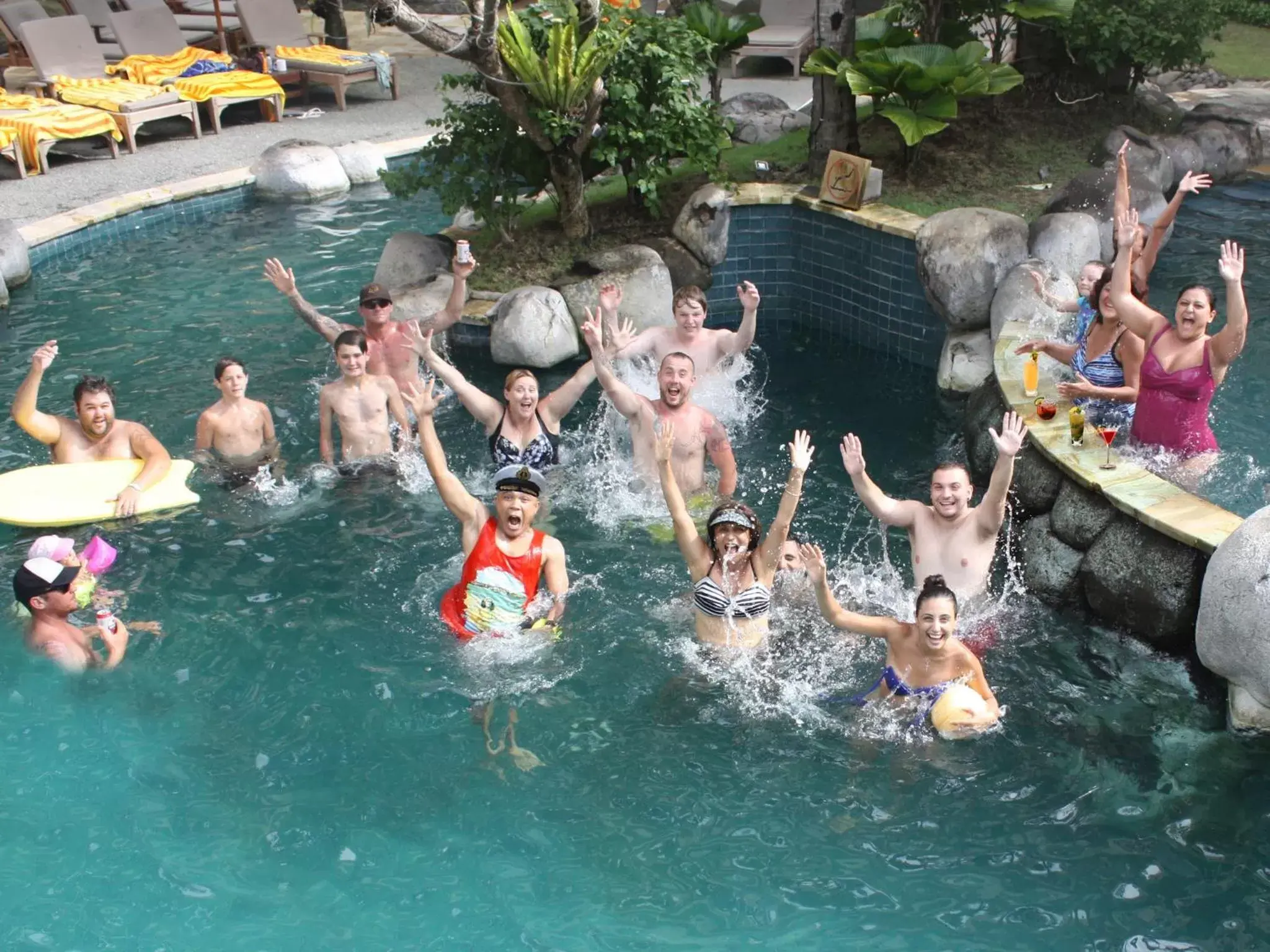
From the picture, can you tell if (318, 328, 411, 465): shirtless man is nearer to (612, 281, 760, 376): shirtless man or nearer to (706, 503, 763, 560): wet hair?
(612, 281, 760, 376): shirtless man

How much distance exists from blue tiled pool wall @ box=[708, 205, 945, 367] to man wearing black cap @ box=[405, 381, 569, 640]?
4.85m

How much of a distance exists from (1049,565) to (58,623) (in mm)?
5125

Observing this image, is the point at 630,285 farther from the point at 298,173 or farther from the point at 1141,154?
the point at 298,173

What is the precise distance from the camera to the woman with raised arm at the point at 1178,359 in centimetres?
711

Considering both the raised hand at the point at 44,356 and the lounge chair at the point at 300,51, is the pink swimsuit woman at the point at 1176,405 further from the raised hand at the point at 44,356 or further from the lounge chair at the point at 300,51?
the lounge chair at the point at 300,51

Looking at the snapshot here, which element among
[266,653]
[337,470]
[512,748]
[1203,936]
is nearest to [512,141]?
[337,470]

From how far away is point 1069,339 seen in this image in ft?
29.8

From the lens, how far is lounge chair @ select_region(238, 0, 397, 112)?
17.4 metres

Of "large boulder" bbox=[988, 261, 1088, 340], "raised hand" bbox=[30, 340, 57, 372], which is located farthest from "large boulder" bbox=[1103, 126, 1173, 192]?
"raised hand" bbox=[30, 340, 57, 372]

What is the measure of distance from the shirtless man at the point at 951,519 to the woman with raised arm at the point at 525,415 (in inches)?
86.4

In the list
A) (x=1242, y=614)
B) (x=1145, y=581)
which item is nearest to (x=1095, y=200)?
(x=1145, y=581)

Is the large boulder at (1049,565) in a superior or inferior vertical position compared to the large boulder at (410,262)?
inferior

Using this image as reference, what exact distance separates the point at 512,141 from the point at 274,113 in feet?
23.7

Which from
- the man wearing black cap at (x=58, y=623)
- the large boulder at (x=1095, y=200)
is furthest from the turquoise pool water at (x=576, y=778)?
the large boulder at (x=1095, y=200)
